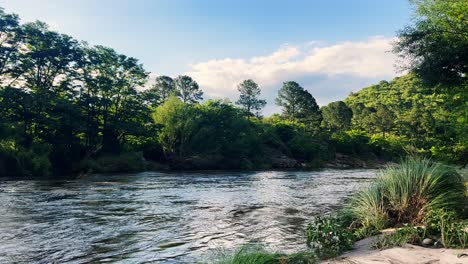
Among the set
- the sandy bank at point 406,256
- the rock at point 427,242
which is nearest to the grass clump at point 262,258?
the sandy bank at point 406,256

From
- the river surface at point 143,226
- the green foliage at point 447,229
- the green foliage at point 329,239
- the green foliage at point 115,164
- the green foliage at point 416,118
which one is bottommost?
the river surface at point 143,226

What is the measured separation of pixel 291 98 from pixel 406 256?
117 metres

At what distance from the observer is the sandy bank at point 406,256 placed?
6621mm

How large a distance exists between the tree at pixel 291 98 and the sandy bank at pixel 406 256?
113 metres

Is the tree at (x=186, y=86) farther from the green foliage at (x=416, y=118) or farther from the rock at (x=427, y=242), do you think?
the rock at (x=427, y=242)

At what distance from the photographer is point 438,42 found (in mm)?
18844

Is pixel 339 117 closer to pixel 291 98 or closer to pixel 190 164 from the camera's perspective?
pixel 291 98

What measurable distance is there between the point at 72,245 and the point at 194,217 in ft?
18.8

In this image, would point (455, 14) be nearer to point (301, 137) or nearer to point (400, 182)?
point (400, 182)

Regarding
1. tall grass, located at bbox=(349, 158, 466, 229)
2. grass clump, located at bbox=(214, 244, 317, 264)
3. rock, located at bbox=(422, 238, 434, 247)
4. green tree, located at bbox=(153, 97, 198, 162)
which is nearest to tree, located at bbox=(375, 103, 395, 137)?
green tree, located at bbox=(153, 97, 198, 162)

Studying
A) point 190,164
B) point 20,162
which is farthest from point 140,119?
point 20,162

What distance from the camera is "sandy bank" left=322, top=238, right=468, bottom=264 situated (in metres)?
6.62

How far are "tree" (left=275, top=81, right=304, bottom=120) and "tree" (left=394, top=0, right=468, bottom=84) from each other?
324 ft

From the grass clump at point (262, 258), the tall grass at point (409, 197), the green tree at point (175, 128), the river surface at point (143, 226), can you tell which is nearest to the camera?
the grass clump at point (262, 258)
